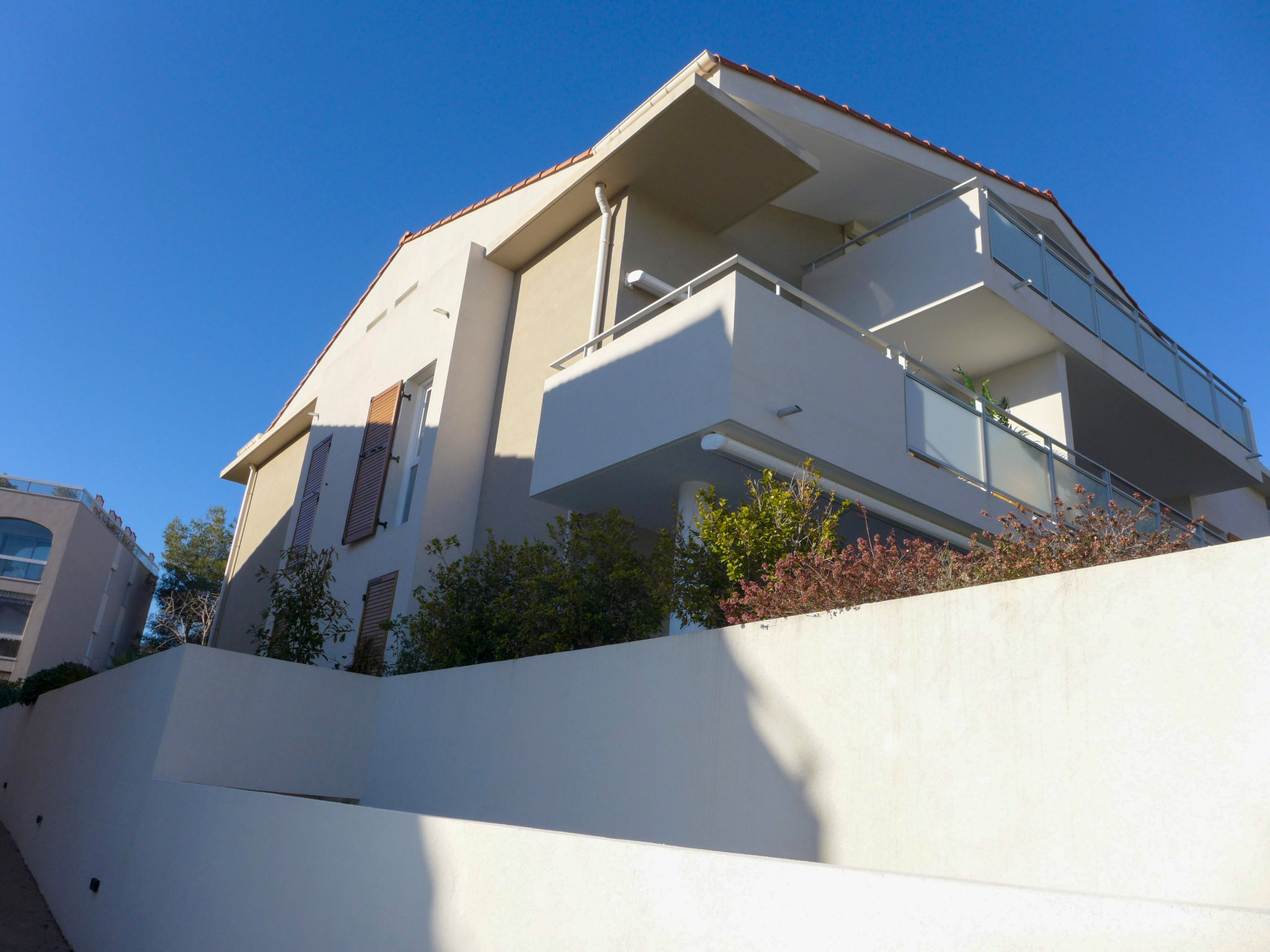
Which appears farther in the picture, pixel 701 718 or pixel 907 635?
pixel 701 718

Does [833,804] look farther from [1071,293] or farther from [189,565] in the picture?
[189,565]

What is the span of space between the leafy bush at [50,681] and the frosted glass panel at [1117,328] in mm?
17460

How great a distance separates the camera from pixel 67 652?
37500mm

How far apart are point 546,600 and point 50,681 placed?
43.7 feet

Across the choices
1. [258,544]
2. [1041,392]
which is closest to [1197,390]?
[1041,392]

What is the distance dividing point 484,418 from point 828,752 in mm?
9068

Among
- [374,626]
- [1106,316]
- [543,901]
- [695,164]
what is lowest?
[543,901]

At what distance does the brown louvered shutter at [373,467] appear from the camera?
13.2m

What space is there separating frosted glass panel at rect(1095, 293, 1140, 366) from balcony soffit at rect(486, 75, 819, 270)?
4.55 metres

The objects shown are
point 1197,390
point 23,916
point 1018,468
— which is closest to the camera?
point 1018,468

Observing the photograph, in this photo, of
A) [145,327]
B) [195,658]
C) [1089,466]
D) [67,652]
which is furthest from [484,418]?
[67,652]

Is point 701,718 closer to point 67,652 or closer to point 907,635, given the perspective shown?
point 907,635

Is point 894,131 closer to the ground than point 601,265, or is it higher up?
higher up

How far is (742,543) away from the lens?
682 cm
